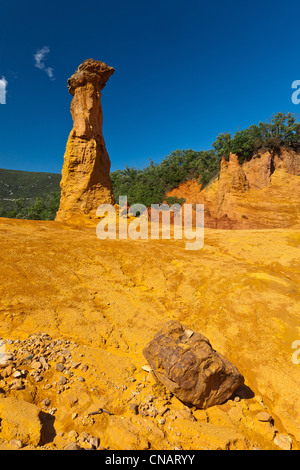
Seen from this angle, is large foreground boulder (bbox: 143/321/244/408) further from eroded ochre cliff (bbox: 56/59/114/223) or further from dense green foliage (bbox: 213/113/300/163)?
dense green foliage (bbox: 213/113/300/163)

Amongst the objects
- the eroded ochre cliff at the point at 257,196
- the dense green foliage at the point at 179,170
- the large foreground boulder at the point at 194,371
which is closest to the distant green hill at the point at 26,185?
the dense green foliage at the point at 179,170

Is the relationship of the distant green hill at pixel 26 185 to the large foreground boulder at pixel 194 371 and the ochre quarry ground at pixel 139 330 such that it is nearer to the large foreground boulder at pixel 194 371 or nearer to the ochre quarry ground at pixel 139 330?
the ochre quarry ground at pixel 139 330

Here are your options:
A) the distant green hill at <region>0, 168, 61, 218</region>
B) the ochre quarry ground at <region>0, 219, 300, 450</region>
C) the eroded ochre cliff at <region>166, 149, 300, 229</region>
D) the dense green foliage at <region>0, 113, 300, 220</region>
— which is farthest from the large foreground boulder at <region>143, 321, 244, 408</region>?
the distant green hill at <region>0, 168, 61, 218</region>

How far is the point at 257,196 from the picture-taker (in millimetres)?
16297

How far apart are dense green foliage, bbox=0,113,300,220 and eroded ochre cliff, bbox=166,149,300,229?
1473 millimetres

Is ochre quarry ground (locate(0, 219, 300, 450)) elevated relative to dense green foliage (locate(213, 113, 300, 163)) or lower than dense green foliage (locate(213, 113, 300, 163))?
lower

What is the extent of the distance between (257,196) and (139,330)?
50.2 feet

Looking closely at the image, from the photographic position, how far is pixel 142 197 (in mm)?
27719

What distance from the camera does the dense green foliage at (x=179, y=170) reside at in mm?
21250

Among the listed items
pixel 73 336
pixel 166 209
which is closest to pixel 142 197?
pixel 166 209

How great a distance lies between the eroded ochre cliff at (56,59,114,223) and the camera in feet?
45.8

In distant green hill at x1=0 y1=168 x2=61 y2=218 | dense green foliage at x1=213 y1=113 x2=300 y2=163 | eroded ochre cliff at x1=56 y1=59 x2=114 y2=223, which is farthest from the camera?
distant green hill at x1=0 y1=168 x2=61 y2=218

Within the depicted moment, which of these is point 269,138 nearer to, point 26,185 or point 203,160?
point 203,160

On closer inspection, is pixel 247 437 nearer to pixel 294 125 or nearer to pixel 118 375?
pixel 118 375
